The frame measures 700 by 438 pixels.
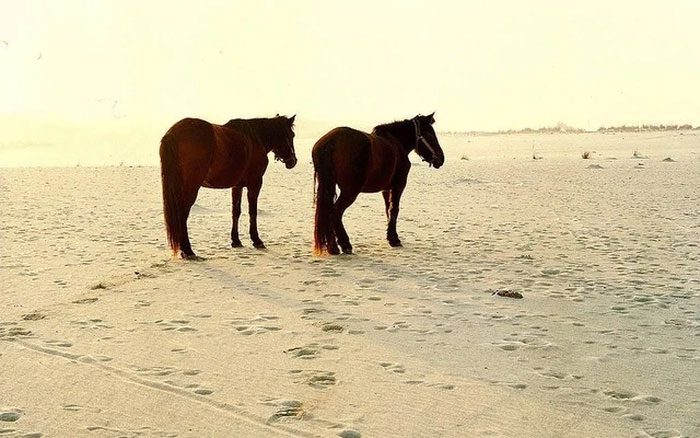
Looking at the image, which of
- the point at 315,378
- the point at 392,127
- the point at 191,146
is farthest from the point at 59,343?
the point at 392,127

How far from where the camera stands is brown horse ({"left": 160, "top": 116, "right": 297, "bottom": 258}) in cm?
804

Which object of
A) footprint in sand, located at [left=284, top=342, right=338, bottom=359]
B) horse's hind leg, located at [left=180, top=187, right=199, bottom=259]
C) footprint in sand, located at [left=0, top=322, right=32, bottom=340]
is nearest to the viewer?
footprint in sand, located at [left=284, top=342, right=338, bottom=359]

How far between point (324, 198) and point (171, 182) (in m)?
1.88

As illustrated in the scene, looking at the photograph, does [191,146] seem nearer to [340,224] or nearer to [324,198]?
[324,198]

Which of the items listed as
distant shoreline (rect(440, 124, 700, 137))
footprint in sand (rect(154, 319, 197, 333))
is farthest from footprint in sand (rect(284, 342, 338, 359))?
distant shoreline (rect(440, 124, 700, 137))

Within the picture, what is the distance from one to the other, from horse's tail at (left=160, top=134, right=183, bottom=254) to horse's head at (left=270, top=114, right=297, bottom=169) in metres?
2.10

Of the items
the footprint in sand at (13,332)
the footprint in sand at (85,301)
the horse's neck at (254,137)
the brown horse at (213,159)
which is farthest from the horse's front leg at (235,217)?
the footprint in sand at (13,332)

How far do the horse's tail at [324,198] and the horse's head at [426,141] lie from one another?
194 centimetres

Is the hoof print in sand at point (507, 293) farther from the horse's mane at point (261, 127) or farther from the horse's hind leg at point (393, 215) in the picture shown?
the horse's mane at point (261, 127)

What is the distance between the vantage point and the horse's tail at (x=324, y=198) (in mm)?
8359

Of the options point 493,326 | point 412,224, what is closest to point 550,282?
point 493,326

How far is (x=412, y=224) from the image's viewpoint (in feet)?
39.7

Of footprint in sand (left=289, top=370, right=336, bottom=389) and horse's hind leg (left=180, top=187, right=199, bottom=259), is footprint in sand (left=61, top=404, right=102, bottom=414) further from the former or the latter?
horse's hind leg (left=180, top=187, right=199, bottom=259)

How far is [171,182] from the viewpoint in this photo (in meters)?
8.02
